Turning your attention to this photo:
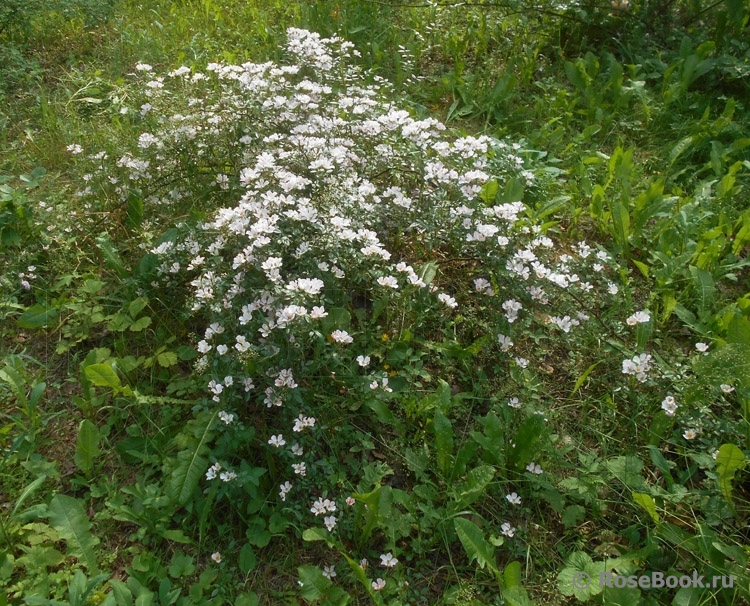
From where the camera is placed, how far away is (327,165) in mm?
2648

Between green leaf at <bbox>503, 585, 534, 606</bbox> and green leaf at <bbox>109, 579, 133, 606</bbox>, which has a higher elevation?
green leaf at <bbox>503, 585, 534, 606</bbox>

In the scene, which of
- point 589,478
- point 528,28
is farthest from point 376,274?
point 528,28

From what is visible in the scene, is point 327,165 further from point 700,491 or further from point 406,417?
point 700,491

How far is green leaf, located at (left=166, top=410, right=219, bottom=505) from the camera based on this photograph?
7.33 ft

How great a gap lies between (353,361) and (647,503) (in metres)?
1.22

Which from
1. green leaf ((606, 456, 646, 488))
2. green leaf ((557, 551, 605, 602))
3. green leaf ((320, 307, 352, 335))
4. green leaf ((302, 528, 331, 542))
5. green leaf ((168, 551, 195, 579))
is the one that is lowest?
green leaf ((168, 551, 195, 579))

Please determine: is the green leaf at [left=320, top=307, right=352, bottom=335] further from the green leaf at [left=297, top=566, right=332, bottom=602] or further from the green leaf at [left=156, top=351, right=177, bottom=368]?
the green leaf at [left=297, top=566, right=332, bottom=602]

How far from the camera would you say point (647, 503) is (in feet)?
7.13

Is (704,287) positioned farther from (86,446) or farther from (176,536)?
(86,446)

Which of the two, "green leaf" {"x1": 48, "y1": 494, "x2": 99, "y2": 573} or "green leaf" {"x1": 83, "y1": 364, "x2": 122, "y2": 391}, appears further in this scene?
"green leaf" {"x1": 83, "y1": 364, "x2": 122, "y2": 391}

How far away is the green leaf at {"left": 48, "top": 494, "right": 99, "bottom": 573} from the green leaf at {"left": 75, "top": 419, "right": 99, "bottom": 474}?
194 millimetres

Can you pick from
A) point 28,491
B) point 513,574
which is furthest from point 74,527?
point 513,574

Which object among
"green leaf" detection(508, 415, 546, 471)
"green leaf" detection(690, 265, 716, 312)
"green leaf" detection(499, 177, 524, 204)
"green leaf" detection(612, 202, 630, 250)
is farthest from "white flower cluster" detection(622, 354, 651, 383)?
"green leaf" detection(499, 177, 524, 204)

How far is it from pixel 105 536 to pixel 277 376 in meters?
0.88
